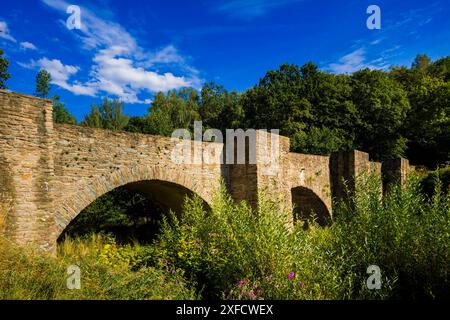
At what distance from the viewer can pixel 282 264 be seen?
4977 mm

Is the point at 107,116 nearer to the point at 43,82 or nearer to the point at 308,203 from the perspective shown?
the point at 43,82

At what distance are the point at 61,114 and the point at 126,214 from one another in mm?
16878

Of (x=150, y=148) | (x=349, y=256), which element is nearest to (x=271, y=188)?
(x=150, y=148)

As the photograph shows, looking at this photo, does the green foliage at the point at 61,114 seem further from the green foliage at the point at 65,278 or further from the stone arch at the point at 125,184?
the green foliage at the point at 65,278

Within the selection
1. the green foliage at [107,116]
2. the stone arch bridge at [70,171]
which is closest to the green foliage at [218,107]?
the green foliage at [107,116]

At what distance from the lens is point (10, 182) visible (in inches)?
232

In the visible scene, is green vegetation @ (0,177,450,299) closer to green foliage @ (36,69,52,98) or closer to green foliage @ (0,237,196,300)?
green foliage @ (0,237,196,300)

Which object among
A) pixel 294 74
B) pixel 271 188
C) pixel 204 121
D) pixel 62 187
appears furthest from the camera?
pixel 204 121

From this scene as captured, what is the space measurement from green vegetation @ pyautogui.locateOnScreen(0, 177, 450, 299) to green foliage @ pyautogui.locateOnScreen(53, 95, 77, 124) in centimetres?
2473

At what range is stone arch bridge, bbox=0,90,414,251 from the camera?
19.6ft

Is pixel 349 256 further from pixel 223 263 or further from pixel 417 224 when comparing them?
pixel 223 263

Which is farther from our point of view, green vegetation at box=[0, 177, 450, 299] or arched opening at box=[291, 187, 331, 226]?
arched opening at box=[291, 187, 331, 226]

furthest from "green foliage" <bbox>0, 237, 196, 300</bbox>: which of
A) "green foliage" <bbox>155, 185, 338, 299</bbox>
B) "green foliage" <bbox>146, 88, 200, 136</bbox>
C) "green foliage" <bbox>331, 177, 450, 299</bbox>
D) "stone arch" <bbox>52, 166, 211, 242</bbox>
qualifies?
"green foliage" <bbox>146, 88, 200, 136</bbox>
